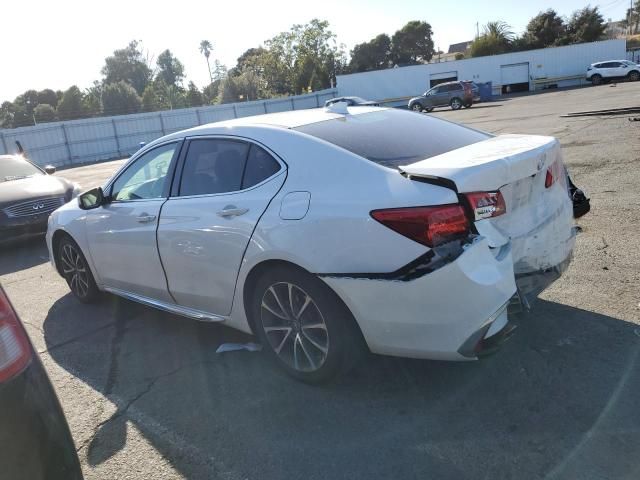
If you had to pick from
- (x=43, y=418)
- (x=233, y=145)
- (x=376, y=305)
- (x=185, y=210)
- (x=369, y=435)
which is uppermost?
(x=233, y=145)

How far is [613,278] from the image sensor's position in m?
4.38

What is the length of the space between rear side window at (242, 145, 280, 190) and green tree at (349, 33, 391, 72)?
80.1 m

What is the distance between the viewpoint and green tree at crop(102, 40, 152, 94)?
4077 inches

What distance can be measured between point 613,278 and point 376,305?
263cm

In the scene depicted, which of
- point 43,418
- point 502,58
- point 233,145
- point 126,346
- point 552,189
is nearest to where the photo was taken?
point 43,418

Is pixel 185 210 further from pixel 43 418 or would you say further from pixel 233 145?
pixel 43 418

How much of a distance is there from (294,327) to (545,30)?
65.5 m

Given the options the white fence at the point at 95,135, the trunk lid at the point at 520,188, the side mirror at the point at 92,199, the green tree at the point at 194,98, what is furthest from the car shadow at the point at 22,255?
the green tree at the point at 194,98

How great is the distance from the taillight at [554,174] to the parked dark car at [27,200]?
298 inches

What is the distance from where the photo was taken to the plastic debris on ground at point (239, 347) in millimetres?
3873

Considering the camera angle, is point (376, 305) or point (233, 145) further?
point (233, 145)

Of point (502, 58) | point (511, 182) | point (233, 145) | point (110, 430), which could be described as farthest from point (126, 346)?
point (502, 58)

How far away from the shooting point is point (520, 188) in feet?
10.0

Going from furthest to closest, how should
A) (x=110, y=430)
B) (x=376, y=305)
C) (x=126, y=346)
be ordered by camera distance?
1. (x=126, y=346)
2. (x=110, y=430)
3. (x=376, y=305)
